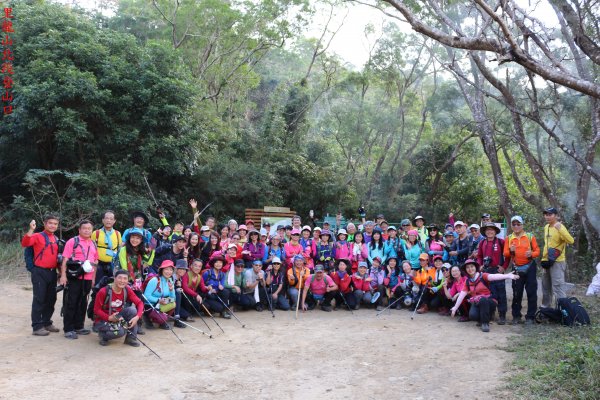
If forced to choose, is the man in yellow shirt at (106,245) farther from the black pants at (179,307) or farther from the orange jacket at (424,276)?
the orange jacket at (424,276)

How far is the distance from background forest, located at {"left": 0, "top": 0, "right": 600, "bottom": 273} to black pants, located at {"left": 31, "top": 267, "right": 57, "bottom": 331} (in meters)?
6.38

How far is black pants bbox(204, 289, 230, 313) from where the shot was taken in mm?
8500

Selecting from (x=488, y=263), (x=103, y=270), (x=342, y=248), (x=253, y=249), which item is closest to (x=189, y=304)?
(x=103, y=270)

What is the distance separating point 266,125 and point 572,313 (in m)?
13.8

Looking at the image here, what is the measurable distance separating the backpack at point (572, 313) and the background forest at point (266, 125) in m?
3.03

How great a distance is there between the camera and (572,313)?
7.62m

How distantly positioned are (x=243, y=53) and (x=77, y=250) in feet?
61.1

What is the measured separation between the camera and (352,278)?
9.66 meters

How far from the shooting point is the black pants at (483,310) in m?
7.95

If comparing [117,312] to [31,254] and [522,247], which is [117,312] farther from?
[522,247]

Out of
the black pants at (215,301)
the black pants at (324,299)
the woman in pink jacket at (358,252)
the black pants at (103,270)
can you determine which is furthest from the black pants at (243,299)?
the black pants at (103,270)

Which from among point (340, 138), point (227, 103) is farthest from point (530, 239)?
point (227, 103)

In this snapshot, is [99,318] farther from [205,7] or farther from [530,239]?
[205,7]

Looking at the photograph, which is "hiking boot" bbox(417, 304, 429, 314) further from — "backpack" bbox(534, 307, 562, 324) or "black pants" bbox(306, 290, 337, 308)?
"backpack" bbox(534, 307, 562, 324)
